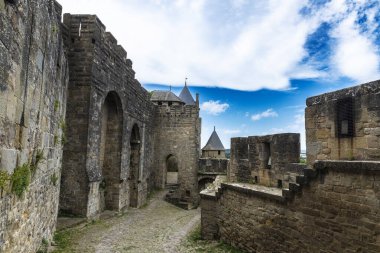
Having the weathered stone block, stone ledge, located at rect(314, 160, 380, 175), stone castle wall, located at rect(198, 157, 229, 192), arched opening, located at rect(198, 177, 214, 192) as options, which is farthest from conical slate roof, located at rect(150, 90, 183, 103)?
the weathered stone block

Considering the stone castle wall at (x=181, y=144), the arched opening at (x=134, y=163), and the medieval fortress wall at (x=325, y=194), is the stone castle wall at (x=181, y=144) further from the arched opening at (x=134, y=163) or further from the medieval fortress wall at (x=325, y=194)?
the medieval fortress wall at (x=325, y=194)

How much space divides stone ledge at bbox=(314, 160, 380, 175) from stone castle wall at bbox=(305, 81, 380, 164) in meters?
Result: 0.92

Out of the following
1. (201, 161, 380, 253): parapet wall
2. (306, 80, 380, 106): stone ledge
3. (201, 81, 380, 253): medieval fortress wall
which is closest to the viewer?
(201, 161, 380, 253): parapet wall

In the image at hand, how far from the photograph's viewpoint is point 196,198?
67.4 ft

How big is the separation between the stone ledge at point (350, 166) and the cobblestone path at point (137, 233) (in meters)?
4.63

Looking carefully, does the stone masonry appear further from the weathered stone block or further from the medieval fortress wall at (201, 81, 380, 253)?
the weathered stone block

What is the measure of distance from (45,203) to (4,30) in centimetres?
423

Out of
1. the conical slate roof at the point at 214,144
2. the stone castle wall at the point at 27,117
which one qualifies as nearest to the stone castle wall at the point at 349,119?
the stone castle wall at the point at 27,117

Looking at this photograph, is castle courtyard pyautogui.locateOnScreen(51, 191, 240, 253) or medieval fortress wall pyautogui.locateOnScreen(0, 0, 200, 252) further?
castle courtyard pyautogui.locateOnScreen(51, 191, 240, 253)

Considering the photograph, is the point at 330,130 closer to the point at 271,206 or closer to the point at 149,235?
the point at 271,206

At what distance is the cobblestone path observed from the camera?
8.01m

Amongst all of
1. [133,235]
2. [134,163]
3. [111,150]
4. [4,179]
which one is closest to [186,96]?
[134,163]

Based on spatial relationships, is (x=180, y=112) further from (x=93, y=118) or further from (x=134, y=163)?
(x=93, y=118)

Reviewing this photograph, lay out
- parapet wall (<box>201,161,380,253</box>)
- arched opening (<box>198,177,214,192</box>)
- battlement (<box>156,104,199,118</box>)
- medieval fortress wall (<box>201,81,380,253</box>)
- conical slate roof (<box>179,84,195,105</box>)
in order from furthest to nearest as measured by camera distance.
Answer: conical slate roof (<box>179,84,195,105</box>) < battlement (<box>156,104,199,118</box>) < arched opening (<box>198,177,214,192</box>) < medieval fortress wall (<box>201,81,380,253</box>) < parapet wall (<box>201,161,380,253</box>)
